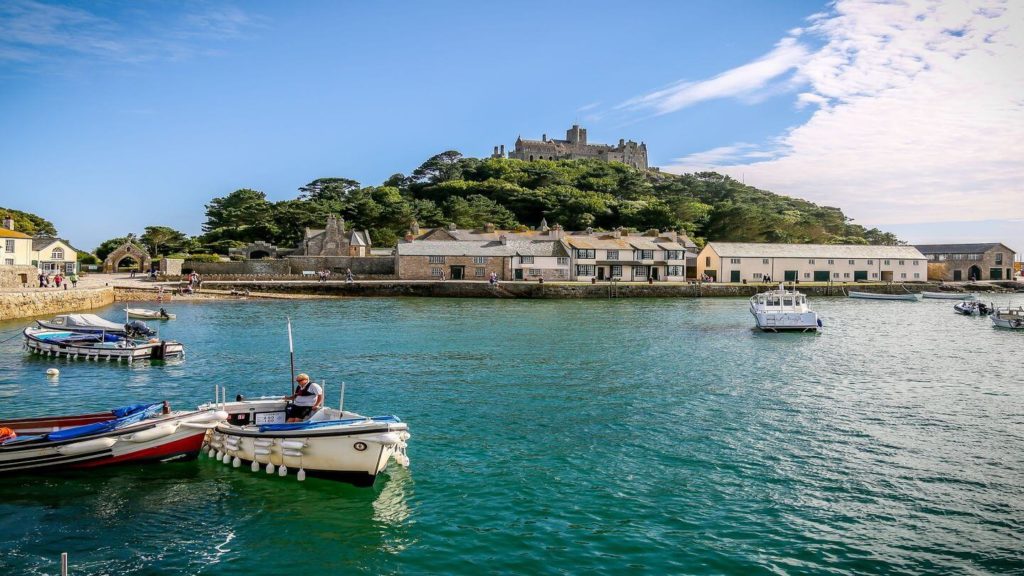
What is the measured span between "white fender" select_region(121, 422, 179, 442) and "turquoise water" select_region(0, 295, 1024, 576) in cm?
81

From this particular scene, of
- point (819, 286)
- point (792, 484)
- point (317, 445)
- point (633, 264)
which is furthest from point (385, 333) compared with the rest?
point (819, 286)

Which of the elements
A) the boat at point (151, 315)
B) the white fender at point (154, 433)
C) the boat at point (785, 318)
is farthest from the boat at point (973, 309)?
the boat at point (151, 315)

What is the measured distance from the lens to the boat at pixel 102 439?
1417 cm

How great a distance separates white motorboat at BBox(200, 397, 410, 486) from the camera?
44.4 ft

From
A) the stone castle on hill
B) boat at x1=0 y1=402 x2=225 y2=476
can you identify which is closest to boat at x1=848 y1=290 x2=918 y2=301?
boat at x1=0 y1=402 x2=225 y2=476

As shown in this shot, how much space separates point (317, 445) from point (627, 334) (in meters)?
28.2

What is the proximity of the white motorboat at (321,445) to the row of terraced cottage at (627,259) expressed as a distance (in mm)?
61310

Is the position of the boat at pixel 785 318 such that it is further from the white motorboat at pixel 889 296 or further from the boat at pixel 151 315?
the boat at pixel 151 315

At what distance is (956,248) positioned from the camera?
3922 inches

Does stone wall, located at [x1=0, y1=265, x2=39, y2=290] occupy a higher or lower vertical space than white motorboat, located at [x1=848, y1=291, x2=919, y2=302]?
higher

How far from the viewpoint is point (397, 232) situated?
106 meters

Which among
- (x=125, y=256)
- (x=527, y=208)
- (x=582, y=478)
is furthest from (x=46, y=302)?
(x=527, y=208)

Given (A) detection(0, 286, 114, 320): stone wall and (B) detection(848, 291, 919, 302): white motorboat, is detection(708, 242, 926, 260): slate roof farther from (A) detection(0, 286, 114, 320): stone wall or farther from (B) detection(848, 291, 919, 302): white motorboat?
(A) detection(0, 286, 114, 320): stone wall

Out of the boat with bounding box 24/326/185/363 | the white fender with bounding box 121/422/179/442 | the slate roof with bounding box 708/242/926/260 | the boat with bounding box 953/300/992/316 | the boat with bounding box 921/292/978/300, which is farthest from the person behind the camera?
the slate roof with bounding box 708/242/926/260
